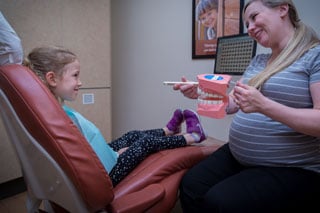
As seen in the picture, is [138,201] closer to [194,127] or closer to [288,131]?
[288,131]

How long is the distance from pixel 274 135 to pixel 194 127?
662 mm

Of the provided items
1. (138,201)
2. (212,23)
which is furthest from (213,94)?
(212,23)

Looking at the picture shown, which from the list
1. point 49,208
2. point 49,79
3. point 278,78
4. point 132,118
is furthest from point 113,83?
point 278,78

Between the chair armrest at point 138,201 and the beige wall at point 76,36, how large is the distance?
1.51 meters

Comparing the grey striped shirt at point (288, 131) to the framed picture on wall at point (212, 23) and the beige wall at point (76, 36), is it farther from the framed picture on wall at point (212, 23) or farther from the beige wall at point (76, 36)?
the beige wall at point (76, 36)

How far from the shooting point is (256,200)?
0.87m

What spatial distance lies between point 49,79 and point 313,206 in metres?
1.24

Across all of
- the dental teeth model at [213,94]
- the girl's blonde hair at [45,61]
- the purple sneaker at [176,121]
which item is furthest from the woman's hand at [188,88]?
the girl's blonde hair at [45,61]

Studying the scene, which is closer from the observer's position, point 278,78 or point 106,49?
point 278,78

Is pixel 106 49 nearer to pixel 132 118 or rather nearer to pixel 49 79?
pixel 132 118

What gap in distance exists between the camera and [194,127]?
1619mm

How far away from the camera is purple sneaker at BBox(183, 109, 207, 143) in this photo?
1586 mm

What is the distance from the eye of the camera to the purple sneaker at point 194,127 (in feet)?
5.20

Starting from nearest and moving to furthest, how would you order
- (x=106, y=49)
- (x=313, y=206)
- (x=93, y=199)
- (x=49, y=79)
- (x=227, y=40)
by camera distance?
1. (x=93, y=199)
2. (x=313, y=206)
3. (x=49, y=79)
4. (x=227, y=40)
5. (x=106, y=49)
